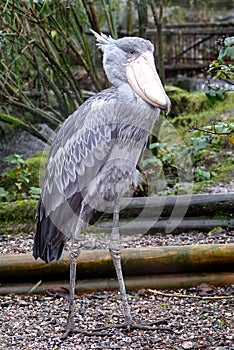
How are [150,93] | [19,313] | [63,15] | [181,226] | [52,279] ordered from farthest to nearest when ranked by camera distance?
[63,15]
[181,226]
[52,279]
[19,313]
[150,93]

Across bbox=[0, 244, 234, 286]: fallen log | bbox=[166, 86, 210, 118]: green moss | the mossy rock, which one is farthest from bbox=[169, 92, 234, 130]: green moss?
bbox=[0, 244, 234, 286]: fallen log

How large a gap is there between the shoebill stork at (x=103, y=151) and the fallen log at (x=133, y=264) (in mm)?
383

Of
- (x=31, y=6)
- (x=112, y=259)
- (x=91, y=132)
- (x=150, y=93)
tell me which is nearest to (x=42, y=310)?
(x=112, y=259)

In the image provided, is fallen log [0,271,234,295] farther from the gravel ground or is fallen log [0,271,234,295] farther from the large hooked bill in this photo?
the large hooked bill

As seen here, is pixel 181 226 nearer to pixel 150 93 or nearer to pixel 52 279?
pixel 52 279

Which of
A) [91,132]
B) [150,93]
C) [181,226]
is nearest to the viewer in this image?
[150,93]

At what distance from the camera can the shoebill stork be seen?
341 cm

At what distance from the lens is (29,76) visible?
290 inches

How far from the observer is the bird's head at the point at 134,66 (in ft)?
10.9

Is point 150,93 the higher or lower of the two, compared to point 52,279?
higher

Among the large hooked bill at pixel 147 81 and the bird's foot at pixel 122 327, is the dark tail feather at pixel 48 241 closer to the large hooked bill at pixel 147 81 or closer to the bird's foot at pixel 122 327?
the bird's foot at pixel 122 327

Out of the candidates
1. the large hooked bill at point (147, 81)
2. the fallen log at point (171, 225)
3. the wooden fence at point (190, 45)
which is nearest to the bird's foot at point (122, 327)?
the large hooked bill at point (147, 81)

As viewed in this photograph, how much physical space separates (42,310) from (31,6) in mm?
2660

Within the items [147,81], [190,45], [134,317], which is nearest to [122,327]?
[134,317]
